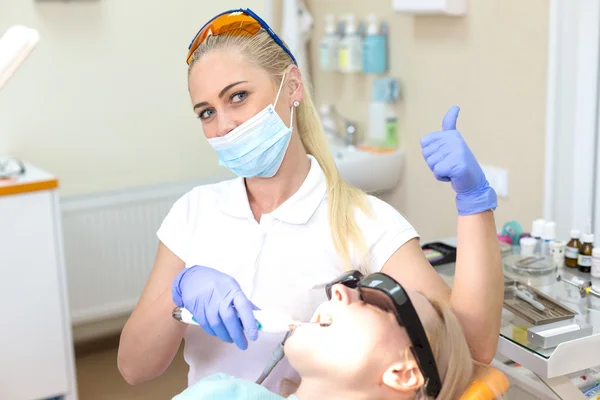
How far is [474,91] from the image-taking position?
266cm

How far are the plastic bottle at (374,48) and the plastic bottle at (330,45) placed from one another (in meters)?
0.18

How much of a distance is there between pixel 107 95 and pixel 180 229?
1.51m

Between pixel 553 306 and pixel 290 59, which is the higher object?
pixel 290 59

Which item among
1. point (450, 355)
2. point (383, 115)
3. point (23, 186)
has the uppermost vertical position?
point (383, 115)

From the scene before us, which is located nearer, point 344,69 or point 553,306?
point 553,306

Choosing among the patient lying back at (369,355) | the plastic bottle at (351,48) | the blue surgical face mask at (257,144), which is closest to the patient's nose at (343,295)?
the patient lying back at (369,355)

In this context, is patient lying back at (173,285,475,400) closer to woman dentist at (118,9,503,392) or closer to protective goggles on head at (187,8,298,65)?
woman dentist at (118,9,503,392)

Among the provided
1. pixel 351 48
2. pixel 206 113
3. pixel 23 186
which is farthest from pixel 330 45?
pixel 206 113

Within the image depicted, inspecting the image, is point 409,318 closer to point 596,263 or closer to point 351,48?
point 596,263

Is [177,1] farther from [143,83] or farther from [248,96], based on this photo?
[248,96]

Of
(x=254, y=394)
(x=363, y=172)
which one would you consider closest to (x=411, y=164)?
(x=363, y=172)

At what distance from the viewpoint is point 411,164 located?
3062 mm

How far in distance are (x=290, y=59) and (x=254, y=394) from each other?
692 mm

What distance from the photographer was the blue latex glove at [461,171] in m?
1.24
